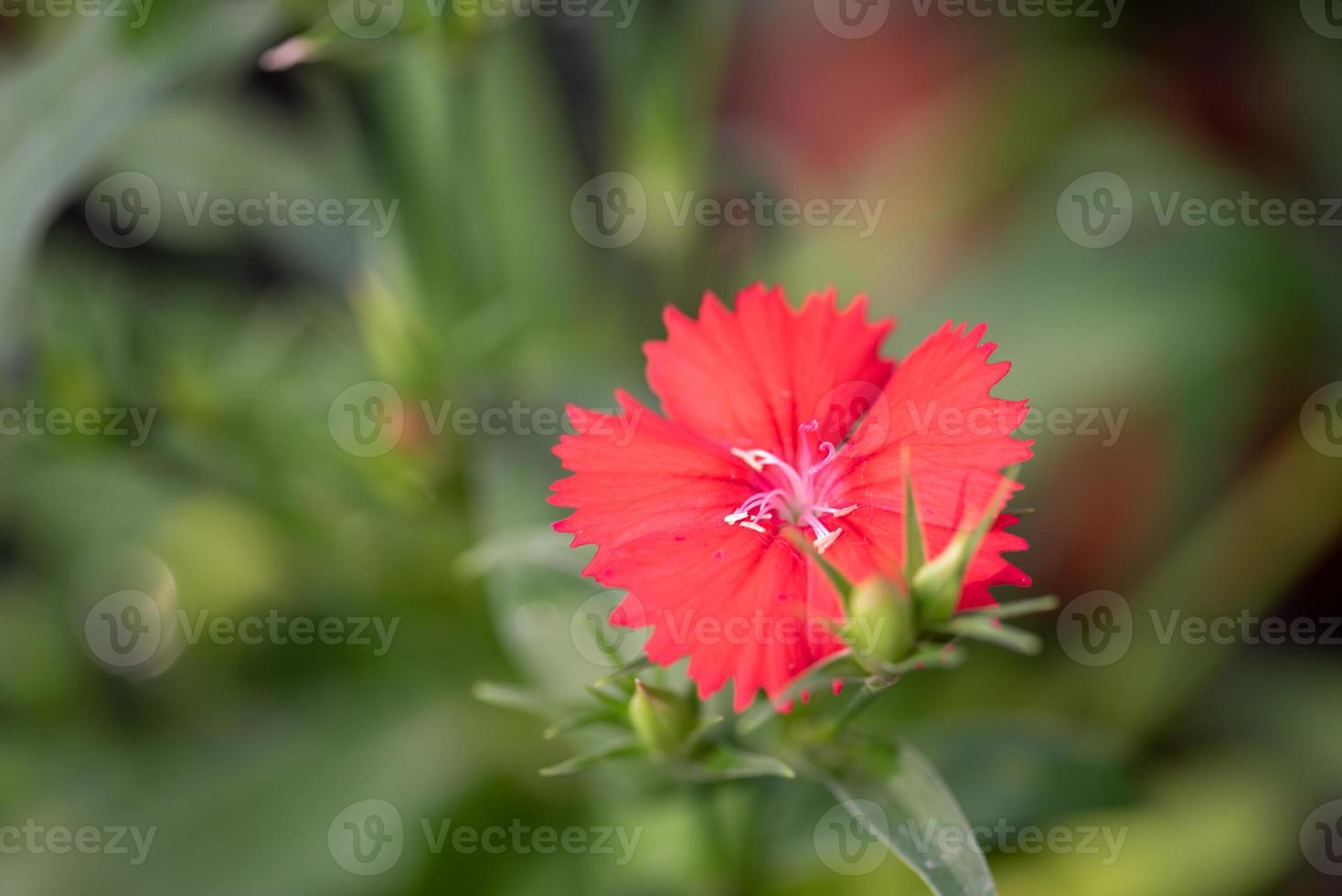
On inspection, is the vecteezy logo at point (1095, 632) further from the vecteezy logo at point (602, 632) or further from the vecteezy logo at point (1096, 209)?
the vecteezy logo at point (602, 632)

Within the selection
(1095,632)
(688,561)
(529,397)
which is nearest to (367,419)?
(529,397)

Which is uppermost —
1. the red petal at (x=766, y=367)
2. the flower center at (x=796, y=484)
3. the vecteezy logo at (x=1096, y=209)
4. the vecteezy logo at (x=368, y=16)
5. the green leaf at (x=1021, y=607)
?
the vecteezy logo at (x=368, y=16)

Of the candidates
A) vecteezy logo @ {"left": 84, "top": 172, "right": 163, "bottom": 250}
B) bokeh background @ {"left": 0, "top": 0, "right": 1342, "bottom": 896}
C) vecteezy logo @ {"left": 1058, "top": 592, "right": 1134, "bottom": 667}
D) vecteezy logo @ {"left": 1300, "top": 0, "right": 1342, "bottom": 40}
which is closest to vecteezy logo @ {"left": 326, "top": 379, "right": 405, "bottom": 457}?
bokeh background @ {"left": 0, "top": 0, "right": 1342, "bottom": 896}

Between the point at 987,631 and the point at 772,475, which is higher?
the point at 772,475

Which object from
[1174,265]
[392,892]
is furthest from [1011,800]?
[1174,265]

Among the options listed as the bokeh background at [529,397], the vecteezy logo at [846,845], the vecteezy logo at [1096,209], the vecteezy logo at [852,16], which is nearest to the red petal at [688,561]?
the bokeh background at [529,397]

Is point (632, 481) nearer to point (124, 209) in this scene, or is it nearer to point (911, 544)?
point (911, 544)

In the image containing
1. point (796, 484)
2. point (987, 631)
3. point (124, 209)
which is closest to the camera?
point (987, 631)
